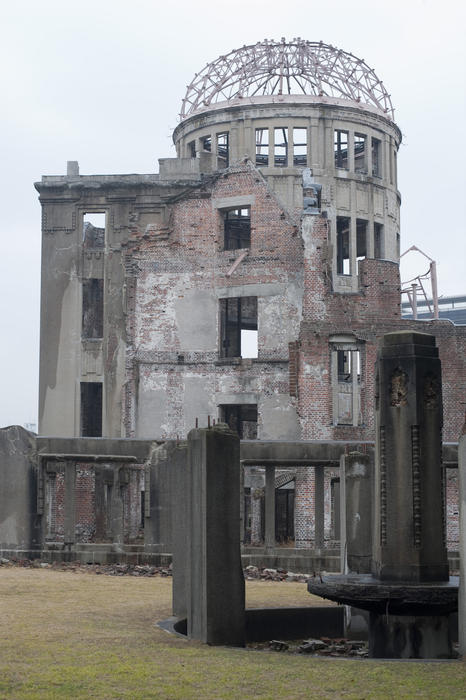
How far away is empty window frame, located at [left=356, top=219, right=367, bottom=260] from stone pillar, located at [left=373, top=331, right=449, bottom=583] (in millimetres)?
34825

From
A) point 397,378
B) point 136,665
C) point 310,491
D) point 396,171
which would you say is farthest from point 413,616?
point 396,171

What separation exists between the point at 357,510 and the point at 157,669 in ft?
27.0

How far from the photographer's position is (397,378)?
11.0m

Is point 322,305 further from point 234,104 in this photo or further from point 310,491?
point 234,104

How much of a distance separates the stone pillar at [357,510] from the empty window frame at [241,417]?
63.0 feet

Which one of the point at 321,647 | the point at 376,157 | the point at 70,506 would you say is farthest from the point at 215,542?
the point at 376,157

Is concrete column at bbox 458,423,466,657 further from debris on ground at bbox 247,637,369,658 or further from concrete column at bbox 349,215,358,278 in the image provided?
concrete column at bbox 349,215,358,278

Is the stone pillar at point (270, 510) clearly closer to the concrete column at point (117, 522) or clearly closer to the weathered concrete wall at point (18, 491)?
the concrete column at point (117, 522)

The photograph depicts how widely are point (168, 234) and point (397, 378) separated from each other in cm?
2593

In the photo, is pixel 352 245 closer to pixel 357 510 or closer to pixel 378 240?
pixel 378 240

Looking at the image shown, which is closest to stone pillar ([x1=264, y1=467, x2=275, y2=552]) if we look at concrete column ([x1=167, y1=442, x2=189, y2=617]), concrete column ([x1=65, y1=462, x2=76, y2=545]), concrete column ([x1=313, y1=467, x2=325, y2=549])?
concrete column ([x1=313, y1=467, x2=325, y2=549])

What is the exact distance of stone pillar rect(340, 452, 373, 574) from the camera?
1582cm

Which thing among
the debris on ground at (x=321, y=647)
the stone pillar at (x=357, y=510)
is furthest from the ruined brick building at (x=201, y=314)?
the debris on ground at (x=321, y=647)

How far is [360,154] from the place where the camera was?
46.8 metres
